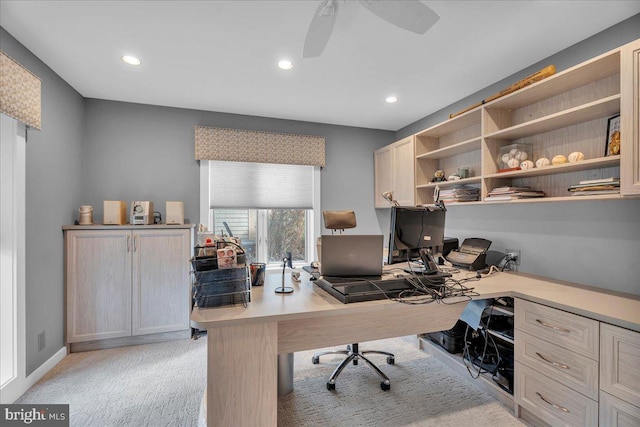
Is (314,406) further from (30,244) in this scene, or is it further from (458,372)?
(30,244)

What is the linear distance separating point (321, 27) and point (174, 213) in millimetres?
2438

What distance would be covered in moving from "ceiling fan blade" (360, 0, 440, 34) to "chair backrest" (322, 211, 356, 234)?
1646 millimetres

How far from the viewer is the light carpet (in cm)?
190

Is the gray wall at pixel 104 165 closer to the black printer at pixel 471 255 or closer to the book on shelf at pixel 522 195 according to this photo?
the black printer at pixel 471 255

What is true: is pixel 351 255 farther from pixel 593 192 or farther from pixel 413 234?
pixel 593 192

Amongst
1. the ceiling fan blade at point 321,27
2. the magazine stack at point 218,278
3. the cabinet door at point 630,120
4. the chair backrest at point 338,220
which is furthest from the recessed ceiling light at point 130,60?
the cabinet door at point 630,120

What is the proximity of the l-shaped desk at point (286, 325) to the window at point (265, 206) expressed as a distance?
203 cm

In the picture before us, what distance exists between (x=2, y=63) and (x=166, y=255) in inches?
73.8

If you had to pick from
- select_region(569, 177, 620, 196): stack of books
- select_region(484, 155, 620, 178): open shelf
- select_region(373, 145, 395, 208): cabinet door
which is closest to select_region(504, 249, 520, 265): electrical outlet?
select_region(484, 155, 620, 178): open shelf

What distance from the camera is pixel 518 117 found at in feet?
8.39

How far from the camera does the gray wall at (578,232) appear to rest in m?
1.88

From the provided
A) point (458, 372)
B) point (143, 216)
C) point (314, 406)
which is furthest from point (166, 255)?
point (458, 372)

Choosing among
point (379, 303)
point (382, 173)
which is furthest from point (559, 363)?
point (382, 173)

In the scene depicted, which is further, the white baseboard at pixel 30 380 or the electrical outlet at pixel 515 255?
the electrical outlet at pixel 515 255
